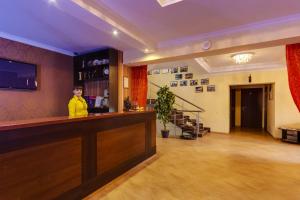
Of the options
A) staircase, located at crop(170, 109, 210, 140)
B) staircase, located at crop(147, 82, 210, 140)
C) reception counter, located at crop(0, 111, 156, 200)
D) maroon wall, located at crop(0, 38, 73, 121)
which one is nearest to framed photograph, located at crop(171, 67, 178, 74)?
staircase, located at crop(147, 82, 210, 140)

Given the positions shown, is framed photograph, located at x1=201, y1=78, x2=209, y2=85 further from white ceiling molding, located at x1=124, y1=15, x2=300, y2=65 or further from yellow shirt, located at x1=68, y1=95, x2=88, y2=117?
yellow shirt, located at x1=68, y1=95, x2=88, y2=117

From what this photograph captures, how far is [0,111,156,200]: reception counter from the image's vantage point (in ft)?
5.56

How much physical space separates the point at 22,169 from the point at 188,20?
3.38m

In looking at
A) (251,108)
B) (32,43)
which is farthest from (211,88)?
(32,43)

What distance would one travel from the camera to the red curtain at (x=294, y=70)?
3355mm

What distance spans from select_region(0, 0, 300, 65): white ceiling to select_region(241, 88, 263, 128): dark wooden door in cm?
668

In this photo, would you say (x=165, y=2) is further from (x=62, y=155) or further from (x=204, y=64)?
(x=204, y=64)

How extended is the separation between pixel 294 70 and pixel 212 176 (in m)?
2.62

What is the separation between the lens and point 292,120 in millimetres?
6176

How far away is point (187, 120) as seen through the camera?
7469mm

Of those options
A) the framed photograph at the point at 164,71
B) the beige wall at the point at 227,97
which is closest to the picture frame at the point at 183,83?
the beige wall at the point at 227,97

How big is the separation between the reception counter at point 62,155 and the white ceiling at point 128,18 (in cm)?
168

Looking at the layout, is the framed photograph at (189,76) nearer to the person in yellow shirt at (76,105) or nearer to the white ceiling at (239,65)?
the white ceiling at (239,65)

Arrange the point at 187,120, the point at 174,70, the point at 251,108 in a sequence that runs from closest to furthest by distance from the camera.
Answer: the point at 187,120
the point at 174,70
the point at 251,108
